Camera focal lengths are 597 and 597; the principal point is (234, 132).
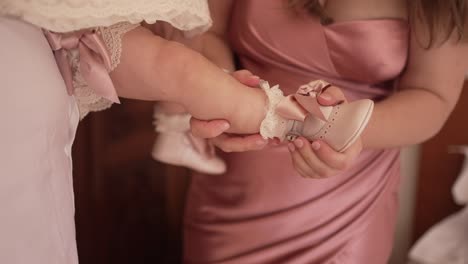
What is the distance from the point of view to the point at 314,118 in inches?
22.9

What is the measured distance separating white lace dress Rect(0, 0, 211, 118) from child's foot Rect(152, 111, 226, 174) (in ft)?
0.94

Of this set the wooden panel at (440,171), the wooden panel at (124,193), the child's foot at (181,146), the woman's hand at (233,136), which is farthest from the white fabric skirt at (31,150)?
the wooden panel at (440,171)

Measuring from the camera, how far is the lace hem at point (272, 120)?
1.90ft

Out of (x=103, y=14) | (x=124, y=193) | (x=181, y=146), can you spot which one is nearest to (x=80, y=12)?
(x=103, y=14)

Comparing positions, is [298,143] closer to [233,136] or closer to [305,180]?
[233,136]

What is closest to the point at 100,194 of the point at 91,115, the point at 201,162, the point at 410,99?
the point at 91,115

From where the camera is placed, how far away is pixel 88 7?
464 millimetres

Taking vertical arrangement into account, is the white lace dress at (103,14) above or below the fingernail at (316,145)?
above

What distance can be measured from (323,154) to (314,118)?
4 cm

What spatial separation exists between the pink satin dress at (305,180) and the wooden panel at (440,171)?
39 cm

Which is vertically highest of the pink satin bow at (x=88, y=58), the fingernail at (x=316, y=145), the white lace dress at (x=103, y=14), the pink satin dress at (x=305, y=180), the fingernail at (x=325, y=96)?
the white lace dress at (x=103, y=14)

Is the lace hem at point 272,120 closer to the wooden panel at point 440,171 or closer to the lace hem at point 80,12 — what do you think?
the lace hem at point 80,12

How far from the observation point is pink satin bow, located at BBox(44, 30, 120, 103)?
505mm

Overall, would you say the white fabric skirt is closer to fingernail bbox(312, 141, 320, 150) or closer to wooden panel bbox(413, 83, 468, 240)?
fingernail bbox(312, 141, 320, 150)
